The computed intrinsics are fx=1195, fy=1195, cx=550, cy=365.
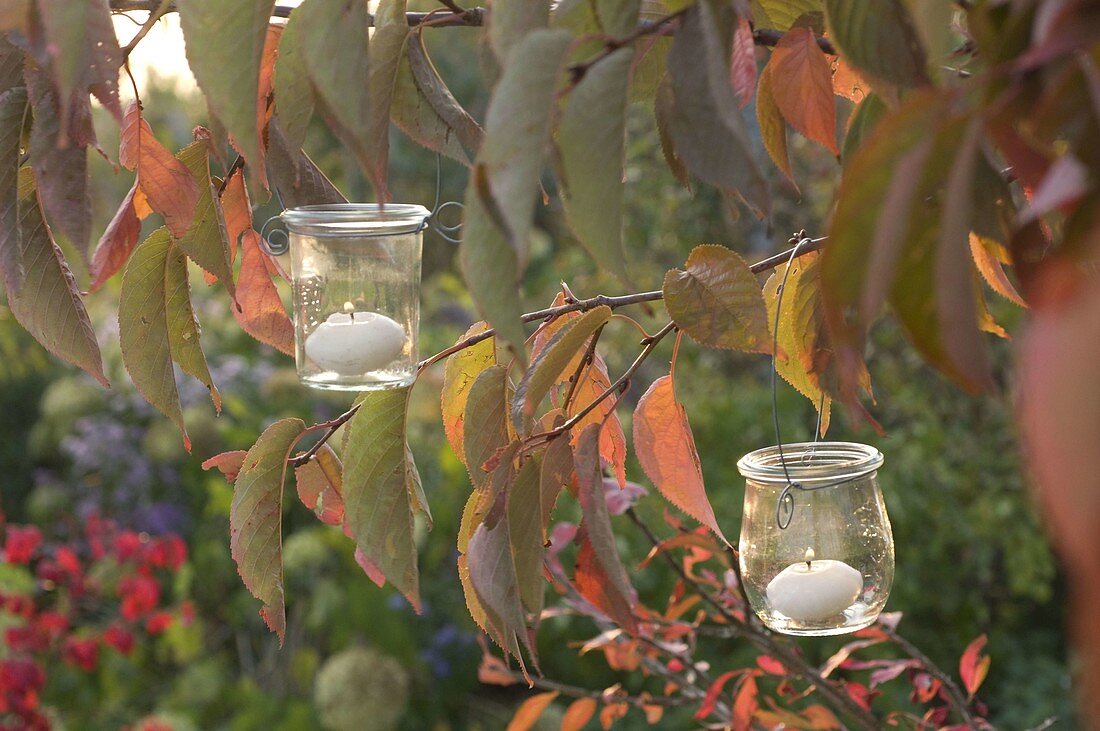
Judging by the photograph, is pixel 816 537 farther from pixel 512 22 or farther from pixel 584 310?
pixel 512 22

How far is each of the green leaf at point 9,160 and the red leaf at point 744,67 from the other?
12.5 inches

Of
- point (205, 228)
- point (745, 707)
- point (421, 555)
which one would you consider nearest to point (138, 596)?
point (421, 555)

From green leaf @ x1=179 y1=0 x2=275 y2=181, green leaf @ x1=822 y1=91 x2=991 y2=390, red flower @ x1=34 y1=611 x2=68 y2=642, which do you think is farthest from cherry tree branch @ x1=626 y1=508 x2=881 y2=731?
red flower @ x1=34 y1=611 x2=68 y2=642

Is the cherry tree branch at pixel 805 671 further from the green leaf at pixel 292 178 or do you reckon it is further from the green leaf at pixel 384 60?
the green leaf at pixel 384 60

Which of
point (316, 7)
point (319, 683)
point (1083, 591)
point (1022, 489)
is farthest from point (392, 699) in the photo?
point (1083, 591)

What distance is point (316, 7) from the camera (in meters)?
0.41

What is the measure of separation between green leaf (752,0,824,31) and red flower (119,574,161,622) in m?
2.12

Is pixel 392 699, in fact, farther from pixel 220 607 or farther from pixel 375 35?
pixel 375 35

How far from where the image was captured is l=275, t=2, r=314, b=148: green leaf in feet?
1.63

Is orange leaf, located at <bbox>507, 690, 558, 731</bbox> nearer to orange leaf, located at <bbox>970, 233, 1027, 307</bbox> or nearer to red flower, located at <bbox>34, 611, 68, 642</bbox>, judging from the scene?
orange leaf, located at <bbox>970, 233, 1027, 307</bbox>

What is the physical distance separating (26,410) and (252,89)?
3.71 m

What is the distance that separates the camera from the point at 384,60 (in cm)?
52

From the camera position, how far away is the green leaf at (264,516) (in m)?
0.63

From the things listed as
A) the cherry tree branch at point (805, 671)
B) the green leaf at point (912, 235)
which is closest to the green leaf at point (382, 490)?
the green leaf at point (912, 235)
